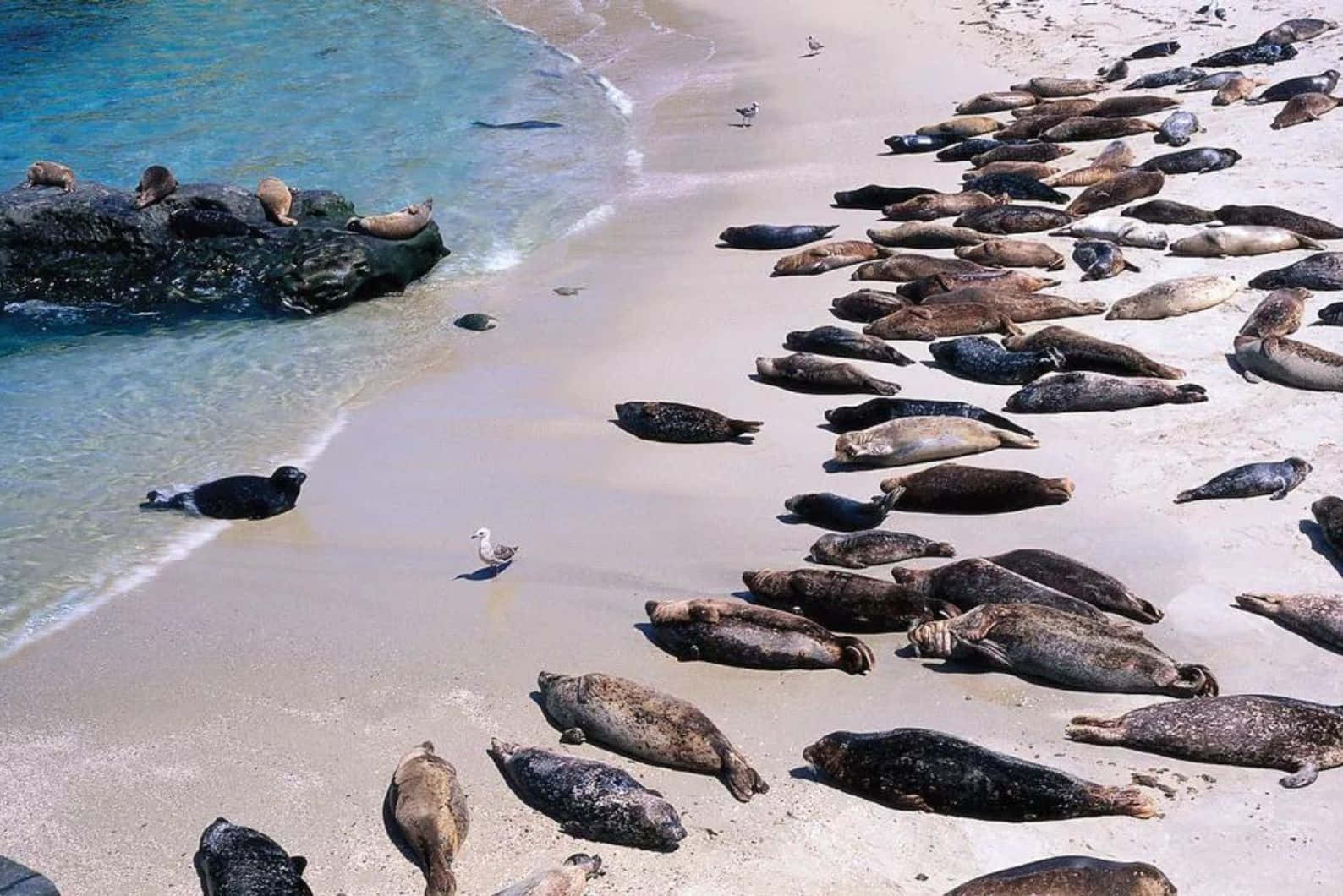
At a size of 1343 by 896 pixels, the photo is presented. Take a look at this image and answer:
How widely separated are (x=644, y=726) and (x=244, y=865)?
4.60 ft

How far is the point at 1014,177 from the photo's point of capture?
11.8 meters

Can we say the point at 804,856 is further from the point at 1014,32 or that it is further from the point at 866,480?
the point at 1014,32

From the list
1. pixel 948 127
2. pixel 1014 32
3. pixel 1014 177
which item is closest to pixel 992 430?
pixel 1014 177

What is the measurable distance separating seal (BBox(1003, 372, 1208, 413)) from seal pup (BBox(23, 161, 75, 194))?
8.47 m

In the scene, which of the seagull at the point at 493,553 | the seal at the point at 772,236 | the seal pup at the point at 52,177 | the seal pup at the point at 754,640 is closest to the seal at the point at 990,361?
the seal at the point at 772,236

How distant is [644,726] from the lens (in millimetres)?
4957

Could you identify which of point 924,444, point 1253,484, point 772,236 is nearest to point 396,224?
point 772,236

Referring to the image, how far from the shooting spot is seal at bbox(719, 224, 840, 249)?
1112 cm

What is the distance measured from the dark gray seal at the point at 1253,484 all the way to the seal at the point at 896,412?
1.18 meters

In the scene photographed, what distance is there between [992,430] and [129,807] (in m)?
4.37

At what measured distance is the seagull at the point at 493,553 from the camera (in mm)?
6199

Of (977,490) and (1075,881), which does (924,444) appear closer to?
(977,490)

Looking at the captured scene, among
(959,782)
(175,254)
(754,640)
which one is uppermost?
(959,782)

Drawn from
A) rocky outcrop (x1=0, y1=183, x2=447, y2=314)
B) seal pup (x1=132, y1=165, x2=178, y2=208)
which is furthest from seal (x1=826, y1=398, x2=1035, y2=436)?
seal pup (x1=132, y1=165, x2=178, y2=208)
